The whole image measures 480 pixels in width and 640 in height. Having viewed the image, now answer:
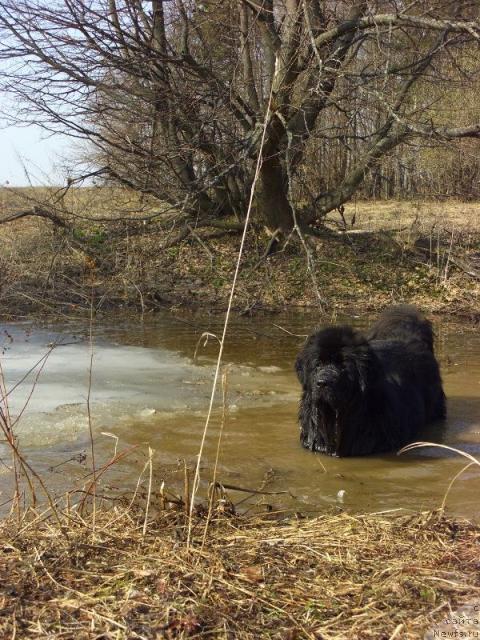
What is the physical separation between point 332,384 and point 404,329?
1916 mm

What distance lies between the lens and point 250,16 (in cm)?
1277

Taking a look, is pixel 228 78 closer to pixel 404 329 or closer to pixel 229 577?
pixel 404 329

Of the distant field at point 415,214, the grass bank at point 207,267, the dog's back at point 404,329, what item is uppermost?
the distant field at point 415,214

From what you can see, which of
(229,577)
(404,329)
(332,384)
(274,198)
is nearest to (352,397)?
(332,384)

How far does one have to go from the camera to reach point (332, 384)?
5863 mm

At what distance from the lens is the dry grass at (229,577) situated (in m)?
2.80

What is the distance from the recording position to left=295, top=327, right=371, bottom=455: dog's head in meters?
5.91

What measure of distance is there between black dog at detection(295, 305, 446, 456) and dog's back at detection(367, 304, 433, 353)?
2.14 feet

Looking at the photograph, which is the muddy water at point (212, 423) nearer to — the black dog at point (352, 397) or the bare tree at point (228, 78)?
the black dog at point (352, 397)

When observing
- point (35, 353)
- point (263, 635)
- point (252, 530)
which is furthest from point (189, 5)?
point (263, 635)

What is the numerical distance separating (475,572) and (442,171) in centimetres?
1842

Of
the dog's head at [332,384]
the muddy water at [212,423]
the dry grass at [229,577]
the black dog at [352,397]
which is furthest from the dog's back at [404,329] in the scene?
the dry grass at [229,577]

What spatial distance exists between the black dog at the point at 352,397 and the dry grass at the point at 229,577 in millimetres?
2018

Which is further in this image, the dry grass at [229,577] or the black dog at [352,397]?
the black dog at [352,397]
